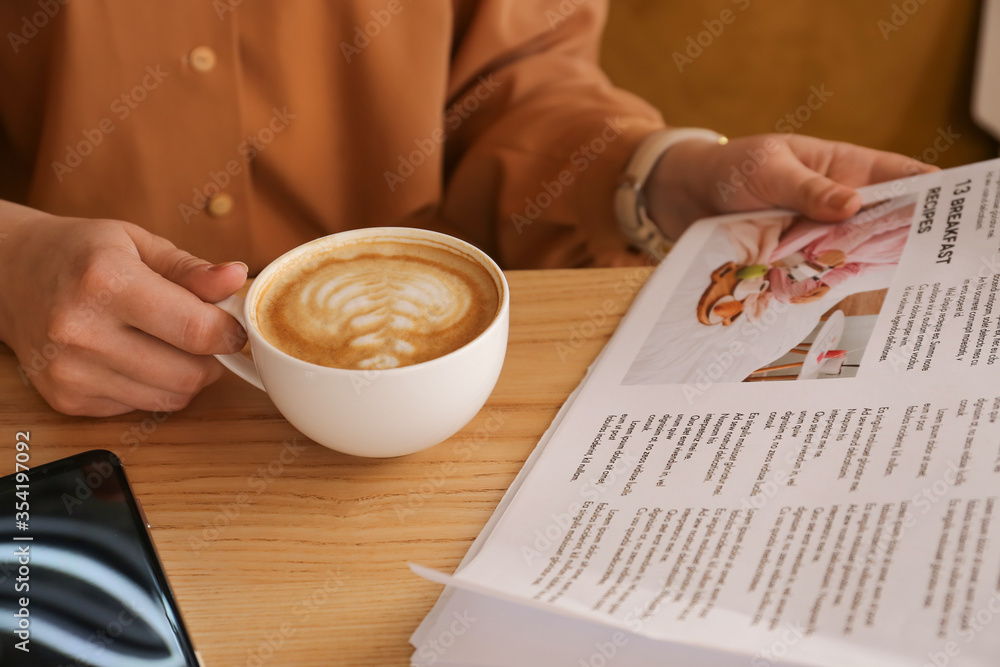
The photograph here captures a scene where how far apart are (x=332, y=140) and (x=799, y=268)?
551 mm

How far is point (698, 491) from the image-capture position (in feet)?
1.41

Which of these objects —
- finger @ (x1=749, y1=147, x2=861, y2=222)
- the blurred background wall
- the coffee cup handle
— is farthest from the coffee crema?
the blurred background wall

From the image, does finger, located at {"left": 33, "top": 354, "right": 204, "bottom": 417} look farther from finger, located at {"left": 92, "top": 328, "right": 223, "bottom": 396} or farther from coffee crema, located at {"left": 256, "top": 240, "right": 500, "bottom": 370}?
coffee crema, located at {"left": 256, "top": 240, "right": 500, "bottom": 370}

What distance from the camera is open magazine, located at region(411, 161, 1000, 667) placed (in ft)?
1.12

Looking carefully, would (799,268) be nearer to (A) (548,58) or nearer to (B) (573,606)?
(B) (573,606)

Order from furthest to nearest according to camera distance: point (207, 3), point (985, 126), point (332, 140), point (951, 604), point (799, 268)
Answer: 1. point (985, 126)
2. point (332, 140)
3. point (207, 3)
4. point (799, 268)
5. point (951, 604)

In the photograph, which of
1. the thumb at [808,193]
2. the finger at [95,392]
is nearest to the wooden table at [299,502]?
the finger at [95,392]

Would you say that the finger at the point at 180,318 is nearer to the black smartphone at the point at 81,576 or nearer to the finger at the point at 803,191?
the black smartphone at the point at 81,576

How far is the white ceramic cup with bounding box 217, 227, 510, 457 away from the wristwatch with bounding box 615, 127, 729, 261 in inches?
14.4

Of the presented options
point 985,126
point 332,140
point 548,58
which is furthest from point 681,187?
point 985,126

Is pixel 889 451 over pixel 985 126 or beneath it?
over

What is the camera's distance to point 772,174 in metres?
0.70

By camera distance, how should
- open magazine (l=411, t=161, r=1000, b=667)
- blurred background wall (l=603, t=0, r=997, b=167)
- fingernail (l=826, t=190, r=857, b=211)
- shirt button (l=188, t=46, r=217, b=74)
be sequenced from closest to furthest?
open magazine (l=411, t=161, r=1000, b=667), fingernail (l=826, t=190, r=857, b=211), shirt button (l=188, t=46, r=217, b=74), blurred background wall (l=603, t=0, r=997, b=167)

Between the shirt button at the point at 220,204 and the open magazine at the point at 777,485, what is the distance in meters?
0.47
